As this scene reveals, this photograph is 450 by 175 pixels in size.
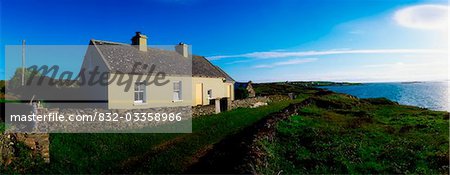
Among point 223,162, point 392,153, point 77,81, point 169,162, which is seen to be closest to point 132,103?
point 77,81

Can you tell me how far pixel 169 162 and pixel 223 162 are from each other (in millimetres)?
2043

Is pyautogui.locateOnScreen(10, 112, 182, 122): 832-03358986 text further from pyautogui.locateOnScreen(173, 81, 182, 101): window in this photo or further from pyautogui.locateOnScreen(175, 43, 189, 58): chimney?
pyautogui.locateOnScreen(175, 43, 189, 58): chimney

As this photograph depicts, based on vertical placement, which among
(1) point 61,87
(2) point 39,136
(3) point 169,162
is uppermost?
(1) point 61,87

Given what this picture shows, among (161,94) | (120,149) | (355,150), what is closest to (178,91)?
(161,94)

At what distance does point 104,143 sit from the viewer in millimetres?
13734

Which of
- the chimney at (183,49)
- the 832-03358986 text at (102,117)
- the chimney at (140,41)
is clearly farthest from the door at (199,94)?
the 832-03358986 text at (102,117)

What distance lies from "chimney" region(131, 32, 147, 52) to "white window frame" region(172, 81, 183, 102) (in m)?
4.46

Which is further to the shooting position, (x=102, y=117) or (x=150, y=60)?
(x=150, y=60)

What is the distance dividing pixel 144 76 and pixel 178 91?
4.02 meters

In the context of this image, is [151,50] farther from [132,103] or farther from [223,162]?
[223,162]

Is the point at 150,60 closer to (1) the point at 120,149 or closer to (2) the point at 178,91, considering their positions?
(2) the point at 178,91

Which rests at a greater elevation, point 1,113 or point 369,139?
point 1,113

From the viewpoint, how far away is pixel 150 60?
88.6ft

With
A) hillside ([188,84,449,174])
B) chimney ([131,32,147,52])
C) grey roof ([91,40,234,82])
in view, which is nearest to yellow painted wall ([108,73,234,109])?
grey roof ([91,40,234,82])
